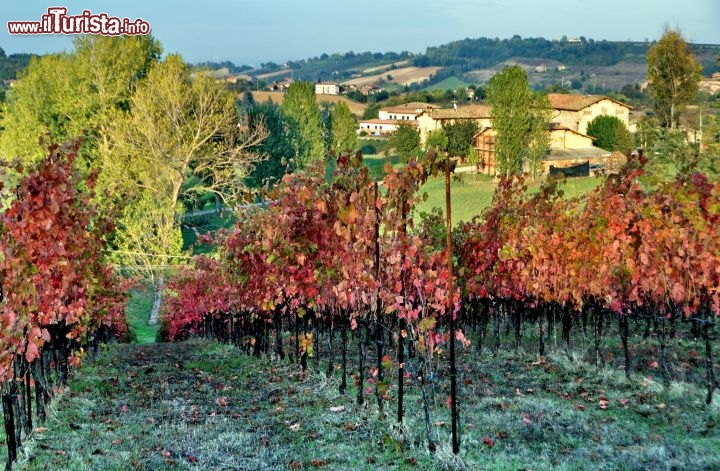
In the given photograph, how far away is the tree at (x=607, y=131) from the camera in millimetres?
77062

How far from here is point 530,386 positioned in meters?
11.0

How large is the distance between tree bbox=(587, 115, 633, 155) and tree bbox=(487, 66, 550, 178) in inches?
668

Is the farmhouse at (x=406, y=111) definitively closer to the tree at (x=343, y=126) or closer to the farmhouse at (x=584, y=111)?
the farmhouse at (x=584, y=111)

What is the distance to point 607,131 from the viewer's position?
80.0m

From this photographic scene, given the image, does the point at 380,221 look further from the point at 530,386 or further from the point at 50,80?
the point at 50,80

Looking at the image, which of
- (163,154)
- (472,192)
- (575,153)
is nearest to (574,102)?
(575,153)

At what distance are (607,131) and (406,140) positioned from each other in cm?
2161

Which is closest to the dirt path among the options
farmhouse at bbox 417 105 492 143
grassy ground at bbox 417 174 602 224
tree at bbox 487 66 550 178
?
grassy ground at bbox 417 174 602 224

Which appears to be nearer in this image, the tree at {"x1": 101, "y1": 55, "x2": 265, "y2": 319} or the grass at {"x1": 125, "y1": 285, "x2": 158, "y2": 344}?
the grass at {"x1": 125, "y1": 285, "x2": 158, "y2": 344}

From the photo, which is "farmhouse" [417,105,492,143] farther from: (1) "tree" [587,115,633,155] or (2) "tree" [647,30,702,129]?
(2) "tree" [647,30,702,129]

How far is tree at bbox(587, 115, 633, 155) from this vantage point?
7706cm

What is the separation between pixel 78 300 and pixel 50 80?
3654 centimetres

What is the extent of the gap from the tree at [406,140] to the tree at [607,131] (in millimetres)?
19477

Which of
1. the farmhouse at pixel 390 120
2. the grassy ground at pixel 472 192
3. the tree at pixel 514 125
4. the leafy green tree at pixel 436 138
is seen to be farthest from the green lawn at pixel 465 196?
the farmhouse at pixel 390 120
